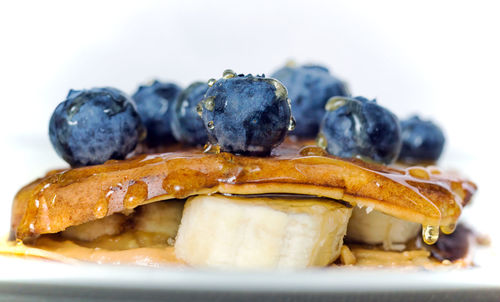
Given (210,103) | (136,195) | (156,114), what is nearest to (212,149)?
(210,103)

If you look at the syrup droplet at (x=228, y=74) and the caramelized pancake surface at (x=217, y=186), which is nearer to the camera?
the caramelized pancake surface at (x=217, y=186)

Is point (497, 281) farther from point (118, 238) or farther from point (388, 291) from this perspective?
point (118, 238)

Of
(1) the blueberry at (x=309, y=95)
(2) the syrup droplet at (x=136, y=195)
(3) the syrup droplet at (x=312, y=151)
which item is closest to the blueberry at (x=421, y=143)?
(1) the blueberry at (x=309, y=95)

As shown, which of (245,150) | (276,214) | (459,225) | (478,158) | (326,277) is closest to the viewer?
(326,277)

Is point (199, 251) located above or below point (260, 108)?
below

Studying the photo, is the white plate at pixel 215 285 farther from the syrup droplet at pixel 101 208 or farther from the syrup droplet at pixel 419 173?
the syrup droplet at pixel 419 173

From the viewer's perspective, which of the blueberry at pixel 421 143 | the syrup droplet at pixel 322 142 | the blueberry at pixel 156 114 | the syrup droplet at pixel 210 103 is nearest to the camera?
the syrup droplet at pixel 210 103

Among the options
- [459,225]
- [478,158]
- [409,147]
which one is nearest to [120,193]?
[409,147]
